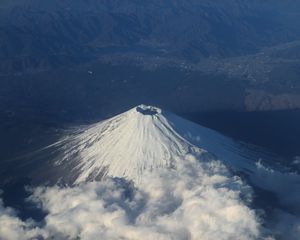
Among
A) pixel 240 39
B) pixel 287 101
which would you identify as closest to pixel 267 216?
pixel 287 101

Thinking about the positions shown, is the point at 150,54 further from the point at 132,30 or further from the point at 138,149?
the point at 138,149

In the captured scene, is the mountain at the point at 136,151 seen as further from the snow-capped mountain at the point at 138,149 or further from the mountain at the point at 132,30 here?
the mountain at the point at 132,30

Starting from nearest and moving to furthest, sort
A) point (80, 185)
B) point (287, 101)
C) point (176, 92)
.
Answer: point (80, 185) < point (287, 101) < point (176, 92)

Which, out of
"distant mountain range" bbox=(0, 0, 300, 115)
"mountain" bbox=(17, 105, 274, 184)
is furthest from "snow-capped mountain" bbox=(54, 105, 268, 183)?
"distant mountain range" bbox=(0, 0, 300, 115)

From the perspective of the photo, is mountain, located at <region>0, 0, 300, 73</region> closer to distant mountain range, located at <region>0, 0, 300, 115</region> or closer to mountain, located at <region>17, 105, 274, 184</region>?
distant mountain range, located at <region>0, 0, 300, 115</region>

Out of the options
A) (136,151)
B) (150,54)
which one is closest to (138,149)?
(136,151)

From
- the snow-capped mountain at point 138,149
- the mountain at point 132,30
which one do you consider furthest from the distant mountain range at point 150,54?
the snow-capped mountain at point 138,149

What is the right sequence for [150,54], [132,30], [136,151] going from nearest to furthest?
[136,151] < [150,54] < [132,30]

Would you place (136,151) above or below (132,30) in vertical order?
below

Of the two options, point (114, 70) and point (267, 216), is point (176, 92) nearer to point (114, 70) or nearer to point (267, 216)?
point (114, 70)
